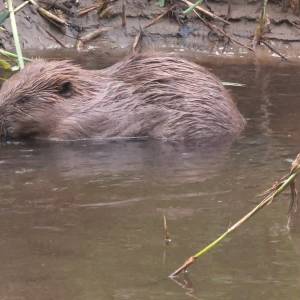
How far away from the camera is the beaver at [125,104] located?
6.15m

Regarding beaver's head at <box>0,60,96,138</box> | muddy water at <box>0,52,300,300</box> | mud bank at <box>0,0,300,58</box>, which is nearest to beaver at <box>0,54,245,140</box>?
beaver's head at <box>0,60,96,138</box>

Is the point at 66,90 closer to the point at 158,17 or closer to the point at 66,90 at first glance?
the point at 66,90

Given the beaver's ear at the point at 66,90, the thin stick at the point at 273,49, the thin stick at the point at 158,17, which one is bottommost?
the thin stick at the point at 273,49

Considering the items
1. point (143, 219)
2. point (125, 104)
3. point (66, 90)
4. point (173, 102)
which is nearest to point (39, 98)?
point (66, 90)

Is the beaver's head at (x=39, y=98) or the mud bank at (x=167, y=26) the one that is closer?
the beaver's head at (x=39, y=98)

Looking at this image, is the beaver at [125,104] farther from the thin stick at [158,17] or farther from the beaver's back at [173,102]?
the thin stick at [158,17]

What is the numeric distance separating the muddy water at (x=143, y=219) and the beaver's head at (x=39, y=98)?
0.22 meters

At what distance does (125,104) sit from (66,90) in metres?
0.41

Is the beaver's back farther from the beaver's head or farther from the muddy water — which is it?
the beaver's head

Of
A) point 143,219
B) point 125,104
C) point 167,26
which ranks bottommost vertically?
point 143,219

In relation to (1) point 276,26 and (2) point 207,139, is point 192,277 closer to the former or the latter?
(2) point 207,139

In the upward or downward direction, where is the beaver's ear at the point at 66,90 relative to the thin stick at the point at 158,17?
downward

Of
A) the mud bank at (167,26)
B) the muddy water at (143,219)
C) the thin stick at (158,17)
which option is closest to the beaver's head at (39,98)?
the muddy water at (143,219)

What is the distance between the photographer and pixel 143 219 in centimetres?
415
